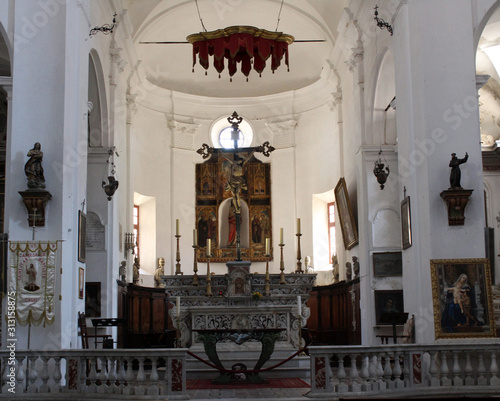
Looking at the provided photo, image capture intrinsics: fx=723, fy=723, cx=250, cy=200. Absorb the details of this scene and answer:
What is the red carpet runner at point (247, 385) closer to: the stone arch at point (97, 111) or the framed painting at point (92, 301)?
the framed painting at point (92, 301)

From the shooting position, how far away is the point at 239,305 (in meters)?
14.9

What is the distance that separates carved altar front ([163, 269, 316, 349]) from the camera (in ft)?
46.2

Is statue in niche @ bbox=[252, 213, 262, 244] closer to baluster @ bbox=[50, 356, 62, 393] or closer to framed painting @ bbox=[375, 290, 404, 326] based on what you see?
framed painting @ bbox=[375, 290, 404, 326]

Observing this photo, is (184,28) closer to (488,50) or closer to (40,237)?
(488,50)

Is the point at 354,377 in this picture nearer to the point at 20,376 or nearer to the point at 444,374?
the point at 444,374

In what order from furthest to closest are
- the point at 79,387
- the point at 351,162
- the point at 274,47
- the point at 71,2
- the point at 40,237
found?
1. the point at 351,162
2. the point at 274,47
3. the point at 71,2
4. the point at 40,237
5. the point at 79,387

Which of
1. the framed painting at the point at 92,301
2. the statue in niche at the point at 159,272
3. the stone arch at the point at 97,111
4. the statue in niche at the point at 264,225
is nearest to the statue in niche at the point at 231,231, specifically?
the statue in niche at the point at 264,225

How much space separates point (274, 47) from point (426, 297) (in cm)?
550

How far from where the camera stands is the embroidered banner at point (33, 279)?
33.9ft

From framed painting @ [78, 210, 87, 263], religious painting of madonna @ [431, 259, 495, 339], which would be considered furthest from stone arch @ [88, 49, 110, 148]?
religious painting of madonna @ [431, 259, 495, 339]

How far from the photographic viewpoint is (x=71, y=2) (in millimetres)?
11297

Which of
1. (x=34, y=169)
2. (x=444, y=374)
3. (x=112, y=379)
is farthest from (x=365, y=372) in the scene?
(x=34, y=169)

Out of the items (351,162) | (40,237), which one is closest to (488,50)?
(351,162)

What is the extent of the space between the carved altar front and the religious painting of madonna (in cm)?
313
